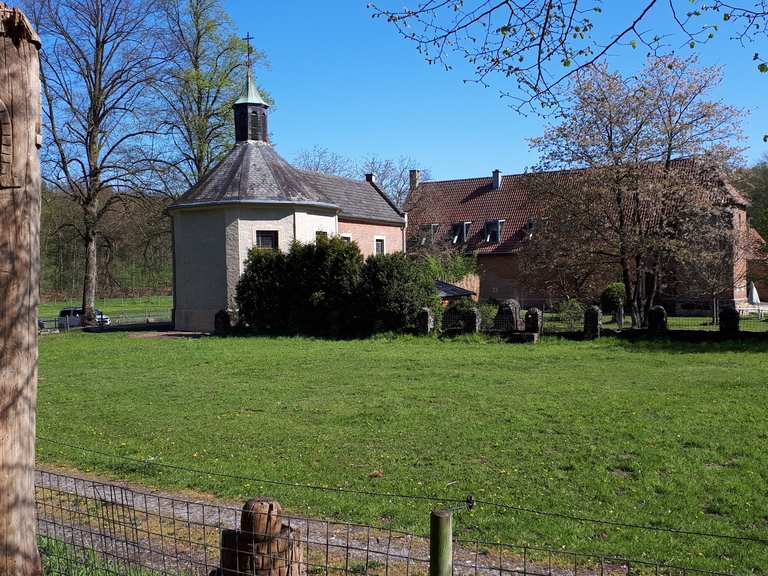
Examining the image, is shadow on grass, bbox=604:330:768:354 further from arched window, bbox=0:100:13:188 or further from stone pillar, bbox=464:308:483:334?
arched window, bbox=0:100:13:188

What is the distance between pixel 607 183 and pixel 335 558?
26015 mm

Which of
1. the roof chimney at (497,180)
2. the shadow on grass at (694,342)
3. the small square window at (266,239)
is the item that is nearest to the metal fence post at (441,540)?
the shadow on grass at (694,342)

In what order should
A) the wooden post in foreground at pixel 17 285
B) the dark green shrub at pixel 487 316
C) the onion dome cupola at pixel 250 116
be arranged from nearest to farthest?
1. the wooden post in foreground at pixel 17 285
2. the dark green shrub at pixel 487 316
3. the onion dome cupola at pixel 250 116

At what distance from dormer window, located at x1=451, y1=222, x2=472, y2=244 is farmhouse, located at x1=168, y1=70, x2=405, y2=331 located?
54.0 ft

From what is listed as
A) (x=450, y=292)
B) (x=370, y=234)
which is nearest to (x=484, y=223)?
(x=370, y=234)

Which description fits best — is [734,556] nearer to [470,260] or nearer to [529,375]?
[529,375]

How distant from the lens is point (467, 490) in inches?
283

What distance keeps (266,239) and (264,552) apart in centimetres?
2775

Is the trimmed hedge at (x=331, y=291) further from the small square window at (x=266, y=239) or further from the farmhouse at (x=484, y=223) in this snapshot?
the farmhouse at (x=484, y=223)

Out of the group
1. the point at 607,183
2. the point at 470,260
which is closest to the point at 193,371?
the point at 607,183

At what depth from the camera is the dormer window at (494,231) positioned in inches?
1845

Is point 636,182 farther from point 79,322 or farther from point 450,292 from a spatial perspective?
point 79,322

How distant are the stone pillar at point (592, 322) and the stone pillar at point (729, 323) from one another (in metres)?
3.55

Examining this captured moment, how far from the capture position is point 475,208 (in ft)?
162
